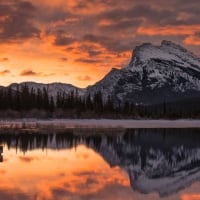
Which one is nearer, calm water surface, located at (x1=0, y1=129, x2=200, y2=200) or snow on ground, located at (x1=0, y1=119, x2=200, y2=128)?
calm water surface, located at (x1=0, y1=129, x2=200, y2=200)

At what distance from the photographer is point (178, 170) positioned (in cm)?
2483

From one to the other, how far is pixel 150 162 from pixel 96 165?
11.6ft

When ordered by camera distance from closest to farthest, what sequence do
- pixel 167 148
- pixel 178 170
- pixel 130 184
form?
1. pixel 130 184
2. pixel 178 170
3. pixel 167 148

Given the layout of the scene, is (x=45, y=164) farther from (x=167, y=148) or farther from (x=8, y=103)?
(x=8, y=103)

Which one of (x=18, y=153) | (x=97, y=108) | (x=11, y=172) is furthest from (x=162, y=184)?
(x=97, y=108)

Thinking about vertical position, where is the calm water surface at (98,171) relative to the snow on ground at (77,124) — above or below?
below

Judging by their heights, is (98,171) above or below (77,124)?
below

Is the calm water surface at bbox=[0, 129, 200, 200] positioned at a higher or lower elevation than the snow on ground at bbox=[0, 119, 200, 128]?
lower

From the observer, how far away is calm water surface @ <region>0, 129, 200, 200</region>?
1716 centimetres

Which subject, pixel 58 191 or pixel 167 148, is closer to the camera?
pixel 58 191

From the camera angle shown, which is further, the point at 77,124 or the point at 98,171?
the point at 77,124

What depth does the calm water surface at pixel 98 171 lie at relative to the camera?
17156 millimetres

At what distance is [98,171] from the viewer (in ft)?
75.8

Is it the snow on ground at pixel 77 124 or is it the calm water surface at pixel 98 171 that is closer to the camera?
the calm water surface at pixel 98 171
